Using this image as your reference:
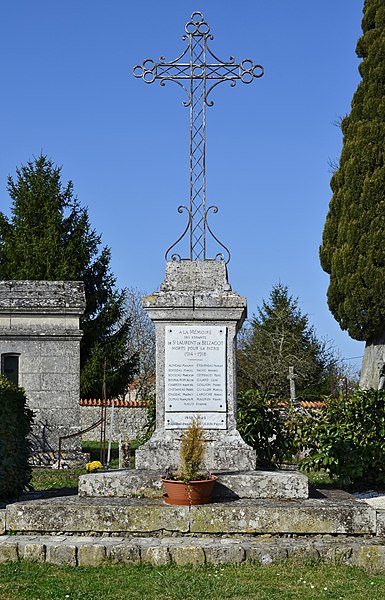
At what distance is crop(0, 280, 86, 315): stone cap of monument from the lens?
18250 millimetres

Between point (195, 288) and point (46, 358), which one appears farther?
point (46, 358)

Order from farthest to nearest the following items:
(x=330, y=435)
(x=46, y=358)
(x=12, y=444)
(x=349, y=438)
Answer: (x=46, y=358), (x=349, y=438), (x=330, y=435), (x=12, y=444)

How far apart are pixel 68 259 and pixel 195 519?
68.5 ft

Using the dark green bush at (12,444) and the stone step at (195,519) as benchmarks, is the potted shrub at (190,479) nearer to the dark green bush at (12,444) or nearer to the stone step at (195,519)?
the stone step at (195,519)

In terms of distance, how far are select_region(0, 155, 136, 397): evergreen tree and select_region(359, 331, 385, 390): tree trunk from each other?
327 inches

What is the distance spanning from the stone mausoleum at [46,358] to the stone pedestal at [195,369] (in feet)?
30.6

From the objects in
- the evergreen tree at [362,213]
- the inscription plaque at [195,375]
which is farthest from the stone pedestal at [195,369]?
the evergreen tree at [362,213]

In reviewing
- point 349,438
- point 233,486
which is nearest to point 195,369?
point 233,486

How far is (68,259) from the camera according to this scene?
90.2ft

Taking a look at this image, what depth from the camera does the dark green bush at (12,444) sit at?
8.75 metres

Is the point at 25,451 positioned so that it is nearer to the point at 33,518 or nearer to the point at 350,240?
the point at 33,518

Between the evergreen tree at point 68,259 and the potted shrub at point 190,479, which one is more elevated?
the evergreen tree at point 68,259

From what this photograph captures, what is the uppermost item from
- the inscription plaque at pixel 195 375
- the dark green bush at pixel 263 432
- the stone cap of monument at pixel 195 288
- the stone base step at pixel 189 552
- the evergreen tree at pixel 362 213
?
the evergreen tree at pixel 362 213

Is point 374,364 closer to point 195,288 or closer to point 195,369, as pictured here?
point 195,288
